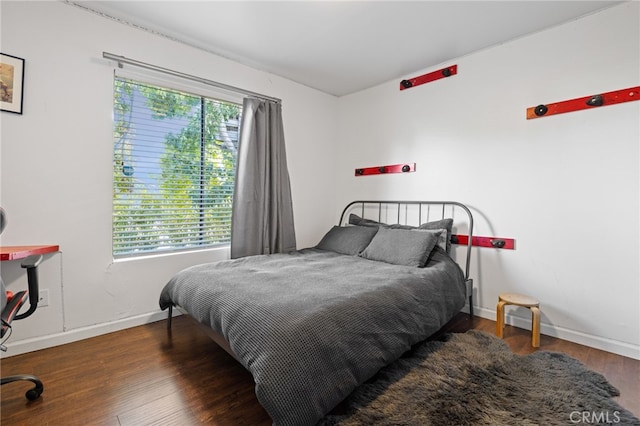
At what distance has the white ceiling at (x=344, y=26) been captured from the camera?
215 centimetres

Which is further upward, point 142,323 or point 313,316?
point 313,316

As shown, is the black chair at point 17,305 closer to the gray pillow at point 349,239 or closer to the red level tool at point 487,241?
the gray pillow at point 349,239

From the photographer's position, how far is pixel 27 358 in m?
1.94

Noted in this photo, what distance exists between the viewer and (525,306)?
2.22m

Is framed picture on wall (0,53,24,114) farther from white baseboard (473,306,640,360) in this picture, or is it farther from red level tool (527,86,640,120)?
white baseboard (473,306,640,360)

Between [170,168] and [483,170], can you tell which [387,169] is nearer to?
[483,170]

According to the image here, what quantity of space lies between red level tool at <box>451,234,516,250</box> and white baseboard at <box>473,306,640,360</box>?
0.61m

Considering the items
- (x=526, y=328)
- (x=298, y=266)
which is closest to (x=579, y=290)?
(x=526, y=328)

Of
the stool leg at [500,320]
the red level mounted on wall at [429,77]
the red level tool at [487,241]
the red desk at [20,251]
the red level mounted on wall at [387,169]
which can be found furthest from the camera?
the red level mounted on wall at [387,169]

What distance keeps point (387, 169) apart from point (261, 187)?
1.51 meters

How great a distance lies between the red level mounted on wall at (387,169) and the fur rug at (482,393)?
1.93 metres

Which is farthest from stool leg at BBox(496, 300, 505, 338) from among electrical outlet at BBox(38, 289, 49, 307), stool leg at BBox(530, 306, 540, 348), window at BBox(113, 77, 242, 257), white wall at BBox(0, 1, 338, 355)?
electrical outlet at BBox(38, 289, 49, 307)

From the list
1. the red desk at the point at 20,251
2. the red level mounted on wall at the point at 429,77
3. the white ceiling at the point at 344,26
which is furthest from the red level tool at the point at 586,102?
the red desk at the point at 20,251

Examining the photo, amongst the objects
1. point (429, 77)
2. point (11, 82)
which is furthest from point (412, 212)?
point (11, 82)
